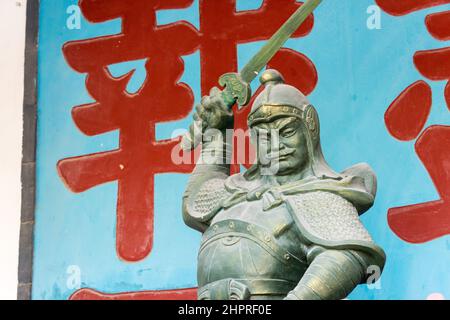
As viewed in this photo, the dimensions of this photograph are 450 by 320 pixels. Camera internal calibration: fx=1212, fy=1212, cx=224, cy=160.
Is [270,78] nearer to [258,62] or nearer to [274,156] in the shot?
[258,62]

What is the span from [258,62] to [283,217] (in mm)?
491

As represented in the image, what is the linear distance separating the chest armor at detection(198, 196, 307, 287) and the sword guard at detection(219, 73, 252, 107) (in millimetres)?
344

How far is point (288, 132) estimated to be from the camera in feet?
11.2

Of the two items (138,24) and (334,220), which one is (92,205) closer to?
(138,24)

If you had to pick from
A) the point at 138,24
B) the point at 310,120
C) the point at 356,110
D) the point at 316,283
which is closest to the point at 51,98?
the point at 138,24

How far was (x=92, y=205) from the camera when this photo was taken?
14.9ft

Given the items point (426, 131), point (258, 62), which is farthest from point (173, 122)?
point (258, 62)

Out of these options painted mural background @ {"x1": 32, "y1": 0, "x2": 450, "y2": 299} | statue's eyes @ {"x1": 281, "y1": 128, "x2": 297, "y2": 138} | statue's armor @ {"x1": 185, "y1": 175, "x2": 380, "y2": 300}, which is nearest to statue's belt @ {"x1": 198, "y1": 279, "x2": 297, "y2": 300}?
statue's armor @ {"x1": 185, "y1": 175, "x2": 380, "y2": 300}

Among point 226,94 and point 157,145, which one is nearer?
point 226,94

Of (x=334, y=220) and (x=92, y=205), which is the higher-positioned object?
(x=92, y=205)

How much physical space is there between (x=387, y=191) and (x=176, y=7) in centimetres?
→ 115

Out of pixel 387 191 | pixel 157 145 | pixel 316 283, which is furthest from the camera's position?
pixel 157 145

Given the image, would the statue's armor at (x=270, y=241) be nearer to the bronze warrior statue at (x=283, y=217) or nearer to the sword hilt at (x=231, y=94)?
the bronze warrior statue at (x=283, y=217)

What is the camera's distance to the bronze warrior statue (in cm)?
318
